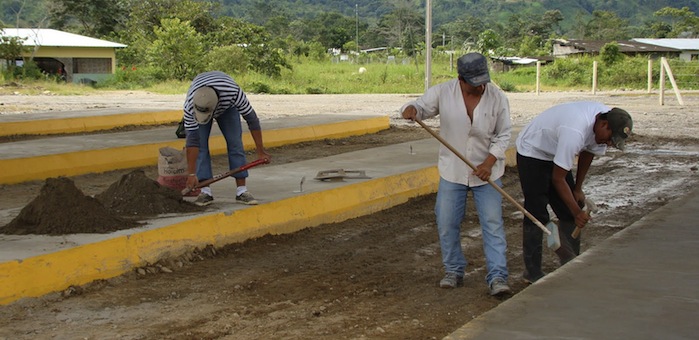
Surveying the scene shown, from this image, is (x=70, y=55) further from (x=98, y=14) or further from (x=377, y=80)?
(x=98, y=14)

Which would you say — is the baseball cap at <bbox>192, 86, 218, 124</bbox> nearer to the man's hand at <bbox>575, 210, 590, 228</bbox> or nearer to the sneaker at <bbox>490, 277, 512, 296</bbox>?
the sneaker at <bbox>490, 277, 512, 296</bbox>

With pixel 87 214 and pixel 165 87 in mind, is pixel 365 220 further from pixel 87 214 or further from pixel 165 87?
pixel 165 87

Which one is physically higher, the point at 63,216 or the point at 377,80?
the point at 63,216

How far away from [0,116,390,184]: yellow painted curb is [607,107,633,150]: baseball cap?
7.03m

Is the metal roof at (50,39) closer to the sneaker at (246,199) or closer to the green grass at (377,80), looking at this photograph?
the green grass at (377,80)

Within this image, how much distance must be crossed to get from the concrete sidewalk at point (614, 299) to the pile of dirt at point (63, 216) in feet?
10.1

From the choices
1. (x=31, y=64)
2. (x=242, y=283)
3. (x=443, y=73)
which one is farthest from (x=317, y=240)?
(x=443, y=73)

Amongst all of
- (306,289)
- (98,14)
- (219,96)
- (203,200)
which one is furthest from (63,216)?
(98,14)

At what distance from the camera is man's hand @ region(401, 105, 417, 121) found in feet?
17.6

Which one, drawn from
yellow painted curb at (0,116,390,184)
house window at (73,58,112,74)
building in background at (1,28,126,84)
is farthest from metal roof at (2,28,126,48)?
yellow painted curb at (0,116,390,184)

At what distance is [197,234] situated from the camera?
6586 mm

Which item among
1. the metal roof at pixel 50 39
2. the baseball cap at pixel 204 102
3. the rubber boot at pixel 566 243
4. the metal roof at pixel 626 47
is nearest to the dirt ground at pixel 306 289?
the rubber boot at pixel 566 243

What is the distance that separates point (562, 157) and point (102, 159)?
7174 millimetres

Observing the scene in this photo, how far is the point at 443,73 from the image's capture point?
1676 inches
